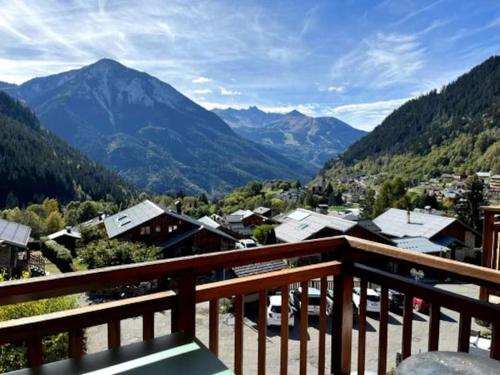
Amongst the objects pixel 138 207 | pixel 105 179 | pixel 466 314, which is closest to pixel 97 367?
pixel 466 314

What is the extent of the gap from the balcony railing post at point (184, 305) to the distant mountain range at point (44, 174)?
240 ft

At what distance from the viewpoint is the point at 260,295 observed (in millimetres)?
2023

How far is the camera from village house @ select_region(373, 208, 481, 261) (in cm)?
2247

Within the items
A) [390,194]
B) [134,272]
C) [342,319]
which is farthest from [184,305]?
[390,194]

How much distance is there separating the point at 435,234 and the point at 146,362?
25426mm

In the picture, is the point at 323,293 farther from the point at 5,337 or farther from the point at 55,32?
the point at 55,32

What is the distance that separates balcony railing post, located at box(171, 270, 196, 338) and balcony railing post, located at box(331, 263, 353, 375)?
39.0 inches

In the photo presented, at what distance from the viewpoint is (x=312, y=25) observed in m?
11.7

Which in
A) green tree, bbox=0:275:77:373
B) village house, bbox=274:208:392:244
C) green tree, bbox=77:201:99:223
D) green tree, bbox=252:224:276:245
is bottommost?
green tree, bbox=77:201:99:223

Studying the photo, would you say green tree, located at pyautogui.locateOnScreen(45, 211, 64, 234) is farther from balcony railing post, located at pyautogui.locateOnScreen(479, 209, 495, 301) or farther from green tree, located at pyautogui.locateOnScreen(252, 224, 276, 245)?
balcony railing post, located at pyautogui.locateOnScreen(479, 209, 495, 301)

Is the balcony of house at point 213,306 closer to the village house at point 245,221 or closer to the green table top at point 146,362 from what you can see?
the green table top at point 146,362

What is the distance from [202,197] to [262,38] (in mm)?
53112

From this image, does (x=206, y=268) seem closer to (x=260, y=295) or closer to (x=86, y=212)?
(x=260, y=295)

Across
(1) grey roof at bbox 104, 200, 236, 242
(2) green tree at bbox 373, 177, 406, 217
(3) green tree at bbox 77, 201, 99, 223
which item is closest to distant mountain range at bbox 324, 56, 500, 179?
(2) green tree at bbox 373, 177, 406, 217
